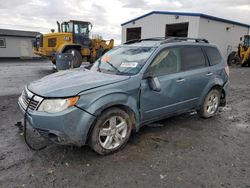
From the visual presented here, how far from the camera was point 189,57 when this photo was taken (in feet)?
14.6

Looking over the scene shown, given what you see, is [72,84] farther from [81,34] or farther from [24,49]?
[24,49]

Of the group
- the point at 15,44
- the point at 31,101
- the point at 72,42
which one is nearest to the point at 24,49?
the point at 15,44

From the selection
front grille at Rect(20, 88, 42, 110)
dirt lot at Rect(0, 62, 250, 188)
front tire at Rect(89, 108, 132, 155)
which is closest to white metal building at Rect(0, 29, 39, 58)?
dirt lot at Rect(0, 62, 250, 188)

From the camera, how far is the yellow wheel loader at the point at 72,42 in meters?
14.1

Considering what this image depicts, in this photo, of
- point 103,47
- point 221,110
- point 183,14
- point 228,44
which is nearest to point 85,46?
point 103,47

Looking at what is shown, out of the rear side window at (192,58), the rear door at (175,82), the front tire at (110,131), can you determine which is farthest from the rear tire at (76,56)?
the front tire at (110,131)

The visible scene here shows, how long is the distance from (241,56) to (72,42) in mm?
15179

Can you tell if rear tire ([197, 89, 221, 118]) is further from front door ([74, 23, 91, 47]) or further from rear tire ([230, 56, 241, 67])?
rear tire ([230, 56, 241, 67])

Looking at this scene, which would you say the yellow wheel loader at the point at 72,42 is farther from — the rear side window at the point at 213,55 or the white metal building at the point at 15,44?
the white metal building at the point at 15,44

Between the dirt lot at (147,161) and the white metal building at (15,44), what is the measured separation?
23.3 m

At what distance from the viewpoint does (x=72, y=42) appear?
576 inches

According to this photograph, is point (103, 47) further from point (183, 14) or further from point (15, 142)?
point (15, 142)

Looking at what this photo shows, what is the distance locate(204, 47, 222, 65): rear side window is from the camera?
16.0ft

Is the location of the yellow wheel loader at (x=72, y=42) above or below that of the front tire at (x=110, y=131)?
above
